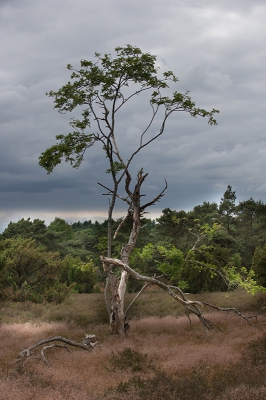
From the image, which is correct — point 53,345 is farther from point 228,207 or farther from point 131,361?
point 228,207

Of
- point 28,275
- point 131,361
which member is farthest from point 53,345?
point 28,275

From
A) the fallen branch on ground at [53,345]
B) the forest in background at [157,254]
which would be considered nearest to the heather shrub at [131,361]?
the fallen branch on ground at [53,345]

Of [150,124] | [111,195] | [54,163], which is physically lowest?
[111,195]

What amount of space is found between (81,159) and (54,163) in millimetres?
1462

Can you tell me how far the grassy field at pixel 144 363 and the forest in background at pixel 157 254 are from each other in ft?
9.11

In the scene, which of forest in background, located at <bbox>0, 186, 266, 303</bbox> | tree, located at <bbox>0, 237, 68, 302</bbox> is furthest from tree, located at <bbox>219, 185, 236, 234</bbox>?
tree, located at <bbox>0, 237, 68, 302</bbox>

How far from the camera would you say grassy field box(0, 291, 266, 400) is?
855cm

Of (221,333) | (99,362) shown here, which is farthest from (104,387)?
(221,333)

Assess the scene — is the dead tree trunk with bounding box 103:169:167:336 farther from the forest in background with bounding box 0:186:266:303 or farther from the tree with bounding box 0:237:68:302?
the tree with bounding box 0:237:68:302

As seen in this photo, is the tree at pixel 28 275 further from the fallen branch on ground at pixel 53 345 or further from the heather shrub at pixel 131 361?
the heather shrub at pixel 131 361

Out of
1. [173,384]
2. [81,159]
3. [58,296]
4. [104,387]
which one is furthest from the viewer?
[58,296]

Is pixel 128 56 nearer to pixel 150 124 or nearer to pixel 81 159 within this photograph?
pixel 150 124

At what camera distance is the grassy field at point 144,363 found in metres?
8.55

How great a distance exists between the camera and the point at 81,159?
18984 millimetres
